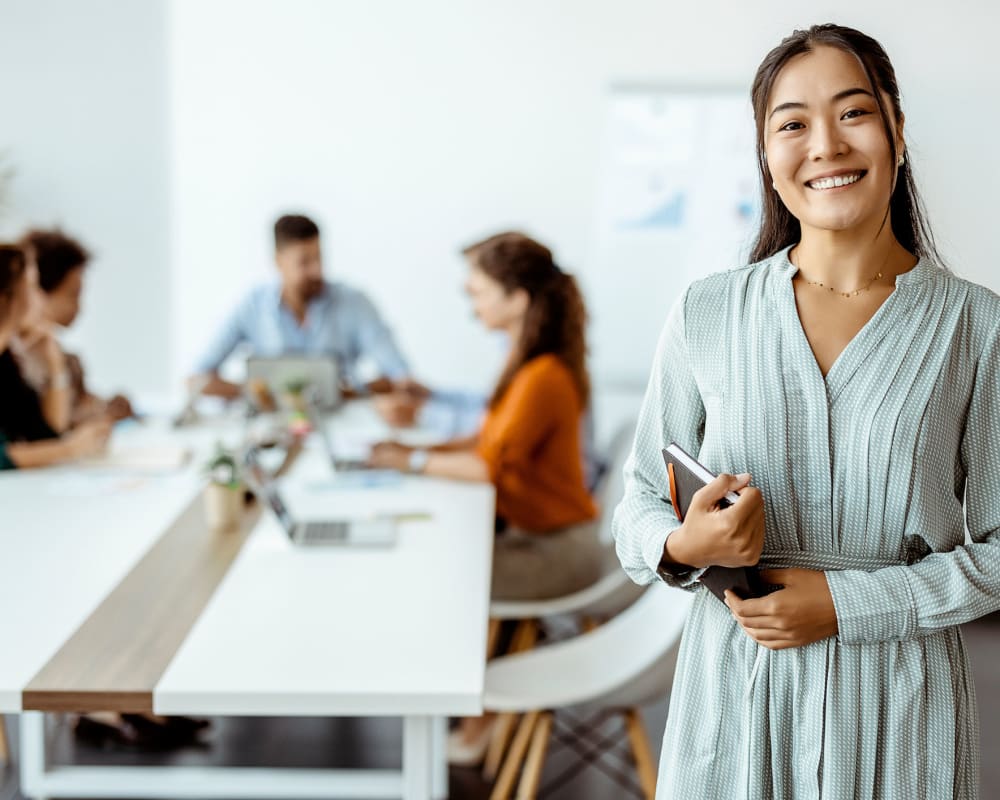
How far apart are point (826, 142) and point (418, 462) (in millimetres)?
2175

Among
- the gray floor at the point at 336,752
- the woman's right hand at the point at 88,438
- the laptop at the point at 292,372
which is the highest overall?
the laptop at the point at 292,372

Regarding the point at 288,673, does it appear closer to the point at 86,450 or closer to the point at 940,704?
the point at 940,704

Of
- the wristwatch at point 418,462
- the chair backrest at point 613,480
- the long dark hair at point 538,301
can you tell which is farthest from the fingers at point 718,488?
the chair backrest at point 613,480

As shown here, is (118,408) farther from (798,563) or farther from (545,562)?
(798,563)

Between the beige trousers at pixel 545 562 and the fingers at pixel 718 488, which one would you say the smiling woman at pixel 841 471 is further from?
the beige trousers at pixel 545 562

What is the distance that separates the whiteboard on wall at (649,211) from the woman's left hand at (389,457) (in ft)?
5.97

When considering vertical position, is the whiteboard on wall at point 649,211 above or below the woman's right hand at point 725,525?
above

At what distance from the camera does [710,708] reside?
1.41m

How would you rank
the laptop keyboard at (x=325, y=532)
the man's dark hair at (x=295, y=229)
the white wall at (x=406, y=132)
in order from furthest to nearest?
the white wall at (x=406, y=132) → the man's dark hair at (x=295, y=229) → the laptop keyboard at (x=325, y=532)

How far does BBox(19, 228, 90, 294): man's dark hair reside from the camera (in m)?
3.66

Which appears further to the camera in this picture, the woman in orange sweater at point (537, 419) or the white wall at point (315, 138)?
the white wall at point (315, 138)

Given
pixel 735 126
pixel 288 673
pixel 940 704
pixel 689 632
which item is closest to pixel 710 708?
pixel 689 632

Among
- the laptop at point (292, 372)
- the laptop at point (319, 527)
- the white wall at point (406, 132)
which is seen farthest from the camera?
the white wall at point (406, 132)

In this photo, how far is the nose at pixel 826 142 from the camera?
127cm
